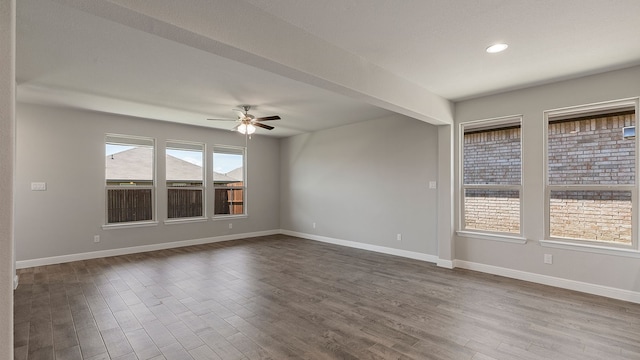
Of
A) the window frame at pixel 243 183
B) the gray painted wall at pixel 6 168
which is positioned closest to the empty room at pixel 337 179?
the gray painted wall at pixel 6 168

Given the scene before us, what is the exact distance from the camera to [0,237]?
1194 mm

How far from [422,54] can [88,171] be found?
231 inches

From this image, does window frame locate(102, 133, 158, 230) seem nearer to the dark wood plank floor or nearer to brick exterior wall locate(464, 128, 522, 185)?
the dark wood plank floor

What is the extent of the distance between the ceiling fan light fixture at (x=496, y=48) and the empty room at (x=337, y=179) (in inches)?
1.2

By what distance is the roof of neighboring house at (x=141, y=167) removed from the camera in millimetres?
5730

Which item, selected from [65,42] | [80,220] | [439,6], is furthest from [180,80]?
[80,220]

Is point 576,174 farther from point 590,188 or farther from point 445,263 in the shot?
point 445,263

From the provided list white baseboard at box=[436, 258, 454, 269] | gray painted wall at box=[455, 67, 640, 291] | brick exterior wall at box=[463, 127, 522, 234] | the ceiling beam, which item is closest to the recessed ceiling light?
the ceiling beam

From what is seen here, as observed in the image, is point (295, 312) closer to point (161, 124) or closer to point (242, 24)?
point (242, 24)

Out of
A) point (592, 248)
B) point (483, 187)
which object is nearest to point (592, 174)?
point (592, 248)

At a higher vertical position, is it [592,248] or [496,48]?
[496,48]

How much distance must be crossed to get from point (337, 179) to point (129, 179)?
4.26 meters

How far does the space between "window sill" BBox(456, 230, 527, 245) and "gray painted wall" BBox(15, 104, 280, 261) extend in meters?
5.57

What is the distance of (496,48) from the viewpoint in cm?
293
